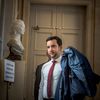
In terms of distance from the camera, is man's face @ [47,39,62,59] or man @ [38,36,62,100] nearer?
man @ [38,36,62,100]

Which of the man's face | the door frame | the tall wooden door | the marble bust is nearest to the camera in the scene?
the man's face

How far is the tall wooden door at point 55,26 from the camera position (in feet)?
17.3

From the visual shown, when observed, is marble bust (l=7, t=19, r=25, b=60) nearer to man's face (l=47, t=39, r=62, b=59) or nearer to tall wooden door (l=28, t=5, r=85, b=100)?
man's face (l=47, t=39, r=62, b=59)

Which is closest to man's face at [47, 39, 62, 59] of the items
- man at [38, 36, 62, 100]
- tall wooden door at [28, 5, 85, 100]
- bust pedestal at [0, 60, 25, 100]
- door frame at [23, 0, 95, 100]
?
man at [38, 36, 62, 100]

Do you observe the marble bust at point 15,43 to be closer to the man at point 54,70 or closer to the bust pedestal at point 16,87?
the bust pedestal at point 16,87

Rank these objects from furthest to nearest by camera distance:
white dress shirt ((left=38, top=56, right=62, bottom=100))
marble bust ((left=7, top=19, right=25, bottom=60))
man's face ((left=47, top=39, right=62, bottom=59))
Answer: marble bust ((left=7, top=19, right=25, bottom=60)), man's face ((left=47, top=39, right=62, bottom=59)), white dress shirt ((left=38, top=56, right=62, bottom=100))

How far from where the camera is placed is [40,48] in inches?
207

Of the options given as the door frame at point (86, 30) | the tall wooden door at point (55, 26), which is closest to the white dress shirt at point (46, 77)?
the door frame at point (86, 30)

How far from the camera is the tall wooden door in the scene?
5.27 metres

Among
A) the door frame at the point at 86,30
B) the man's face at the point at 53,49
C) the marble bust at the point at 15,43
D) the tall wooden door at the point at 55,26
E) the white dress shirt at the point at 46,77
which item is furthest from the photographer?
the tall wooden door at the point at 55,26

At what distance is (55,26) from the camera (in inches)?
210

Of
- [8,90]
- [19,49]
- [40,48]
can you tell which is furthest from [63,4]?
[8,90]

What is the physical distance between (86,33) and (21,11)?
1229 mm

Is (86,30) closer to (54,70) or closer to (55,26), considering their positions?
(55,26)
